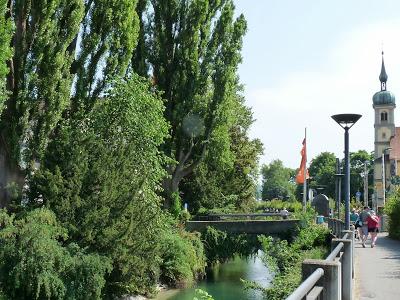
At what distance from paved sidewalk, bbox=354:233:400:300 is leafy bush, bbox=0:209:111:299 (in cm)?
828

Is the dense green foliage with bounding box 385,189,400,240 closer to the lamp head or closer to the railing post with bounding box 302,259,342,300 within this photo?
the lamp head

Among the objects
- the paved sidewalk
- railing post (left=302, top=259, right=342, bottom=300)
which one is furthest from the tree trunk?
railing post (left=302, top=259, right=342, bottom=300)

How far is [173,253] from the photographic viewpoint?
25.6 metres

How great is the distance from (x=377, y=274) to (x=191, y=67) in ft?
65.6

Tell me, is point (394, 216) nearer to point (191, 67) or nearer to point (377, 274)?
point (191, 67)

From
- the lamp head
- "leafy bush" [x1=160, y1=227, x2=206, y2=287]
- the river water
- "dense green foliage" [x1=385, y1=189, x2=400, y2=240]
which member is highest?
the lamp head

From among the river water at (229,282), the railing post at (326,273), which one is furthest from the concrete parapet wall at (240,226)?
the railing post at (326,273)

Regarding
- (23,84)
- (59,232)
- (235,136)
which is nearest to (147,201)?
(59,232)

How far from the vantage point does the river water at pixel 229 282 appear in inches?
973

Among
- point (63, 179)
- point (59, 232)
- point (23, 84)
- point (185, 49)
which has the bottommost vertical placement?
point (59, 232)

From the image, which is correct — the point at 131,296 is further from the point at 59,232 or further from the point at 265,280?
the point at 265,280

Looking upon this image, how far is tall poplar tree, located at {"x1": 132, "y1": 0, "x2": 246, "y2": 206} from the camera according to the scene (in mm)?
31516

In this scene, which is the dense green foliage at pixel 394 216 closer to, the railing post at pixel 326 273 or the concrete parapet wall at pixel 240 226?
the concrete parapet wall at pixel 240 226

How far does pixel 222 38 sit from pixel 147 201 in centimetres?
1381
